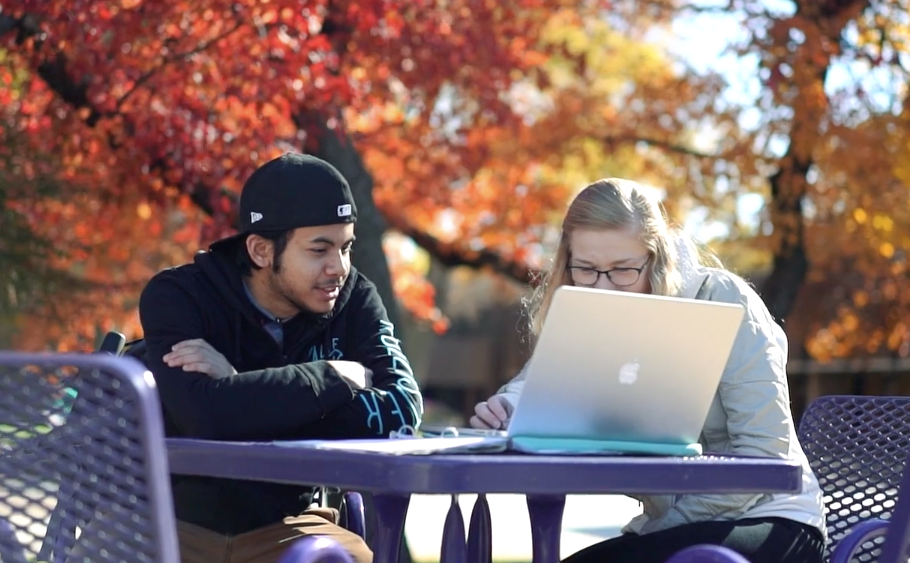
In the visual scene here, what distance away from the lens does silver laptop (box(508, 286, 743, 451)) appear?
237cm

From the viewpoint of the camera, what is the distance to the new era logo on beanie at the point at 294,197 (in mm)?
3418

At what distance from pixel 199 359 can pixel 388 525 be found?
2.04 ft

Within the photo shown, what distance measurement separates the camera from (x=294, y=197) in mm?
3418

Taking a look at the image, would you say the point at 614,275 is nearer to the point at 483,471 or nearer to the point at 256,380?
the point at 256,380

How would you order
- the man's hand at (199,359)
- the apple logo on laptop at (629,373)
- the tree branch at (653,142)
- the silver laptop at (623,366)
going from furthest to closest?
the tree branch at (653,142), the man's hand at (199,359), the apple logo on laptop at (629,373), the silver laptop at (623,366)

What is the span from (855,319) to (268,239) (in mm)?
16910

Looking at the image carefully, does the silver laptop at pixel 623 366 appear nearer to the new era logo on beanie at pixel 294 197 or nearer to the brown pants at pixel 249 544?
the brown pants at pixel 249 544

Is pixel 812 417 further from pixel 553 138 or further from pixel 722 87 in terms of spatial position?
pixel 553 138

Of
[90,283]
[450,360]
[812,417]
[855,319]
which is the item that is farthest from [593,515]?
[450,360]

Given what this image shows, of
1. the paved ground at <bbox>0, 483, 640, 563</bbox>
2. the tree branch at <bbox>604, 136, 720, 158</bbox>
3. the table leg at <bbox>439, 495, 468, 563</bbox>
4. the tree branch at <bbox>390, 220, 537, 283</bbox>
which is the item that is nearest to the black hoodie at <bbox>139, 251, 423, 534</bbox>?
the table leg at <bbox>439, 495, 468, 563</bbox>

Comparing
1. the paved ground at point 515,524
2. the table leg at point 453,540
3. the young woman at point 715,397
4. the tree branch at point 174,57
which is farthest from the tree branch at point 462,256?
the table leg at point 453,540

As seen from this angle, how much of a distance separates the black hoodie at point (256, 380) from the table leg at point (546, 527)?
56cm

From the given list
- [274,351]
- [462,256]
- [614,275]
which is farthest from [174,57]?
[462,256]

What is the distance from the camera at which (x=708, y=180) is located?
32.6ft
